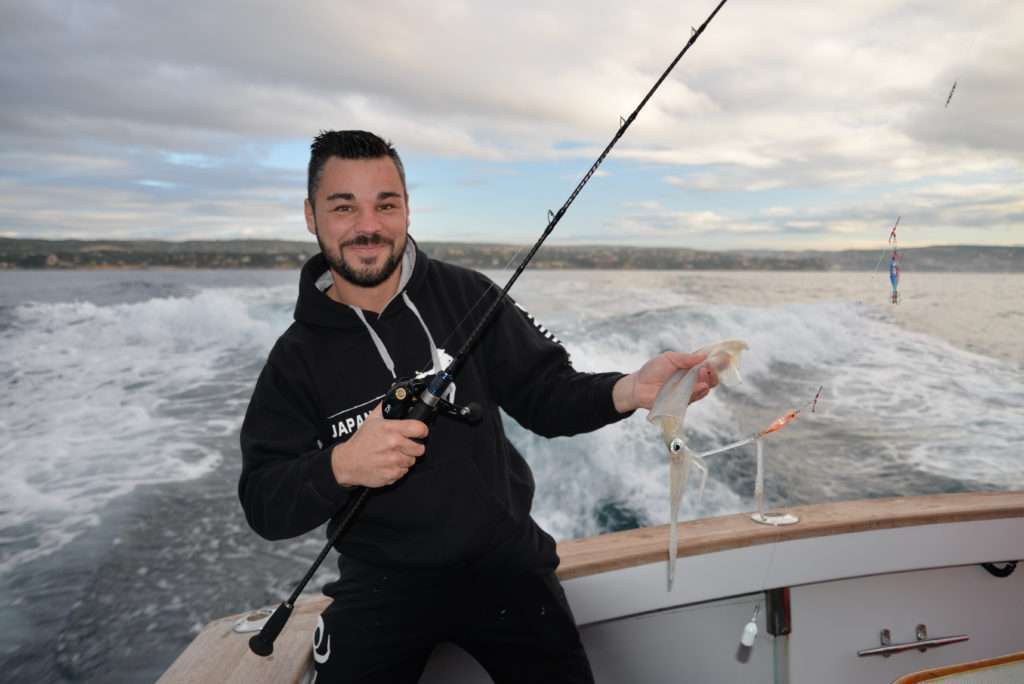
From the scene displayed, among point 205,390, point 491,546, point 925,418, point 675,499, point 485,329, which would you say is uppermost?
point 485,329

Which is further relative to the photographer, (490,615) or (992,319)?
(992,319)

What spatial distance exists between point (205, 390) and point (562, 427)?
22.2ft

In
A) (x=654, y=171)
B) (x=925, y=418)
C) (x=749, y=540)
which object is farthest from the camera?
(x=654, y=171)

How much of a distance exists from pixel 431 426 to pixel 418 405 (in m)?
0.19

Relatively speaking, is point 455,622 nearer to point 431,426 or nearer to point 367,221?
point 431,426

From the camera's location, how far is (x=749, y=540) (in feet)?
5.98

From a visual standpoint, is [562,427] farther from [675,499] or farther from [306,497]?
[306,497]

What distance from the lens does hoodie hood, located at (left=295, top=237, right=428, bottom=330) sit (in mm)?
1516

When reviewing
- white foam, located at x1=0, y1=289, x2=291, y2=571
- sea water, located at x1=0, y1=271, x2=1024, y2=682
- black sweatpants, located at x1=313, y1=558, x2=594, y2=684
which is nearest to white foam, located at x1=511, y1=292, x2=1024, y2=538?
sea water, located at x1=0, y1=271, x2=1024, y2=682

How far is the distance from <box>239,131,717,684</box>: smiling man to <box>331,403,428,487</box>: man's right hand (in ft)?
0.31

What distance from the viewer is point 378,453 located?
1166 mm

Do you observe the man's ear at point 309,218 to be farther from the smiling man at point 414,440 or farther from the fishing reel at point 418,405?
the fishing reel at point 418,405

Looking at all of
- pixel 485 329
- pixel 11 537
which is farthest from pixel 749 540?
pixel 11 537

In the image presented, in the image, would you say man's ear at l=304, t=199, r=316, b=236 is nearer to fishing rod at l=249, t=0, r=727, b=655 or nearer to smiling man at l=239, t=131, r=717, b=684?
smiling man at l=239, t=131, r=717, b=684
